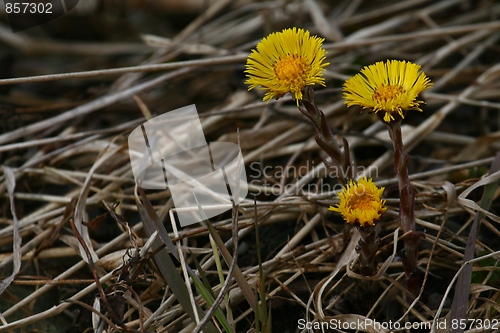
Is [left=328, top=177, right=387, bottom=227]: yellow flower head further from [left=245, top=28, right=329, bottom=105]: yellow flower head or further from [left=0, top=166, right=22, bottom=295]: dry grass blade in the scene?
[left=0, top=166, right=22, bottom=295]: dry grass blade

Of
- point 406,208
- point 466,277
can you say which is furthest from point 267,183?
point 466,277

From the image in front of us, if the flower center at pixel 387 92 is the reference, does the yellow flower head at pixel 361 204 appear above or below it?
below

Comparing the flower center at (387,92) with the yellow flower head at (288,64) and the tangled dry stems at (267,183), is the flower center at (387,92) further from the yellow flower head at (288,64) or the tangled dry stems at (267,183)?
the tangled dry stems at (267,183)

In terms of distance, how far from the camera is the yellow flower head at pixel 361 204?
3.92 feet

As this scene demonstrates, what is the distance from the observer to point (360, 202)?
1.23 m

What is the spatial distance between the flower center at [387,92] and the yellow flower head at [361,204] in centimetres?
20

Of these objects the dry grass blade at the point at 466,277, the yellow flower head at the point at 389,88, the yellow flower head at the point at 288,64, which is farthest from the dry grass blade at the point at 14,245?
the dry grass blade at the point at 466,277

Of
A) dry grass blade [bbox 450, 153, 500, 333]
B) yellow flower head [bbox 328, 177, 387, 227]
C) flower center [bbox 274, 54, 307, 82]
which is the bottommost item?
dry grass blade [bbox 450, 153, 500, 333]

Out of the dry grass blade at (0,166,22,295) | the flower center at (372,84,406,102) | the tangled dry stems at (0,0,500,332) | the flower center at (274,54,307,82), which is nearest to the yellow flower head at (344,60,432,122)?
the flower center at (372,84,406,102)

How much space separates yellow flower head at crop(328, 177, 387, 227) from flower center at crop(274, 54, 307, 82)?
0.29 m

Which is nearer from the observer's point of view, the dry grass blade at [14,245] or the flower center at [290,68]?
the flower center at [290,68]

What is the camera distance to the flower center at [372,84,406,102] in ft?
3.88

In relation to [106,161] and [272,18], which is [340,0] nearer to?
[272,18]

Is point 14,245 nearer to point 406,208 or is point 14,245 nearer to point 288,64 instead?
point 288,64
